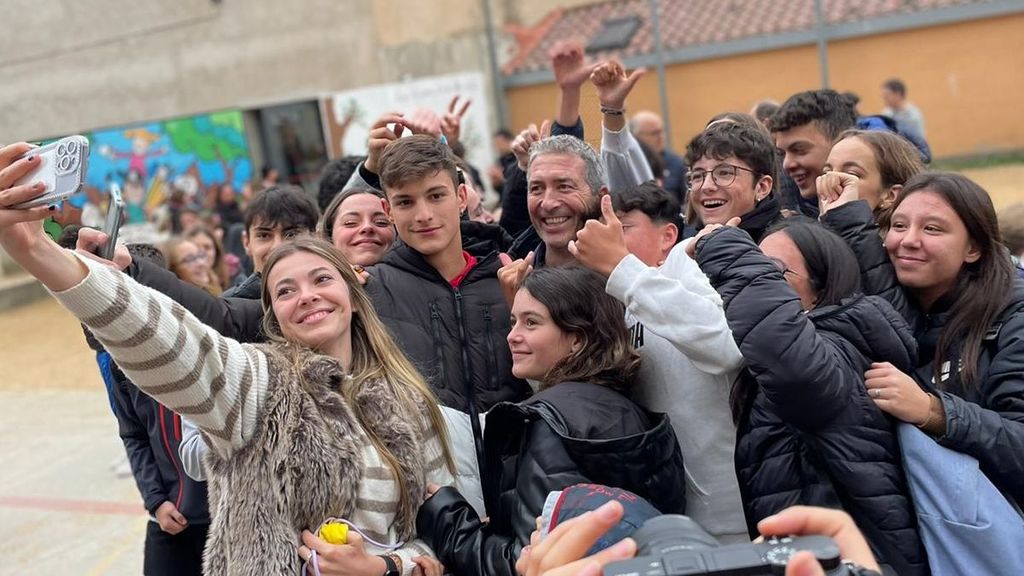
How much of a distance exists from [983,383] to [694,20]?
18920mm

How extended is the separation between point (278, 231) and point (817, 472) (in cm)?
253

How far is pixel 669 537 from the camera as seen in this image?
1136mm

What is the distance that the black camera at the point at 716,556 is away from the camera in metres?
1.03

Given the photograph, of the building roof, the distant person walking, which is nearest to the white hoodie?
the distant person walking

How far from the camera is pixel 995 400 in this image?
2131mm

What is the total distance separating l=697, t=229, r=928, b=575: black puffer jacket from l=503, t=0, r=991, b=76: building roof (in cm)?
1724

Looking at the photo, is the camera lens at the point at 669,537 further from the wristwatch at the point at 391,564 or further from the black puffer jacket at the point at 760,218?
the black puffer jacket at the point at 760,218

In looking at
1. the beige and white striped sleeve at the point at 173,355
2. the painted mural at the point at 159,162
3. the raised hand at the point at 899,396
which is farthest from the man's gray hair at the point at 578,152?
the painted mural at the point at 159,162

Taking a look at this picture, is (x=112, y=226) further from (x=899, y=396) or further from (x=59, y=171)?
(x=899, y=396)

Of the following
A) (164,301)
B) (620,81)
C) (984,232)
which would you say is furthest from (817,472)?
(620,81)

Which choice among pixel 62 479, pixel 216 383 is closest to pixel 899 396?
pixel 216 383

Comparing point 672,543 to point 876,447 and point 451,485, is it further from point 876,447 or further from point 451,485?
point 451,485

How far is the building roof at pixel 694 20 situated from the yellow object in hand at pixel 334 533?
58.6 ft

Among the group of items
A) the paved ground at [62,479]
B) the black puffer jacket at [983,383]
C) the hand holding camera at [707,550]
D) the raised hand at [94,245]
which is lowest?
the paved ground at [62,479]
